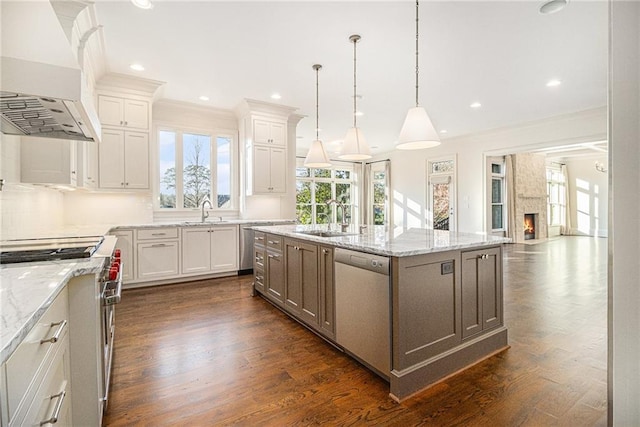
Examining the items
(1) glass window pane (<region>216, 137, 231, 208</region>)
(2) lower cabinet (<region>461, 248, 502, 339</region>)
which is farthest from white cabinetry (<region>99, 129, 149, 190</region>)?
(2) lower cabinet (<region>461, 248, 502, 339</region>)

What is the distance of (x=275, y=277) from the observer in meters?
3.46

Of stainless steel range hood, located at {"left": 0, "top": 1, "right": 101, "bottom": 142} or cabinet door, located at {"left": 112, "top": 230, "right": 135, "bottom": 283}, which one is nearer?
stainless steel range hood, located at {"left": 0, "top": 1, "right": 101, "bottom": 142}

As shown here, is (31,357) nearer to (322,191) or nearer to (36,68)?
(36,68)

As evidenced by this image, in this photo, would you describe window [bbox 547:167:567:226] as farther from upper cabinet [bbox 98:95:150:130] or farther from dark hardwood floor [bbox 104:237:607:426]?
upper cabinet [bbox 98:95:150:130]

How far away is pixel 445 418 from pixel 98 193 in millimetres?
4985

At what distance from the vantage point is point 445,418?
5.58 feet

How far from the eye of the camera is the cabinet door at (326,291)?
8.18 ft

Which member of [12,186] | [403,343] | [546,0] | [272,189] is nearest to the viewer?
[403,343]

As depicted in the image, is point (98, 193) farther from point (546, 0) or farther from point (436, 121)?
point (436, 121)

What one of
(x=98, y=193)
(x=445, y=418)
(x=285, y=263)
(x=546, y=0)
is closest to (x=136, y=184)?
(x=98, y=193)

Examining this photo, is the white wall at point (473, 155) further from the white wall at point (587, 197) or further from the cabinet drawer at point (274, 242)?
the white wall at point (587, 197)

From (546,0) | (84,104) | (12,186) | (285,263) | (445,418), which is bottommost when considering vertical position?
(445,418)

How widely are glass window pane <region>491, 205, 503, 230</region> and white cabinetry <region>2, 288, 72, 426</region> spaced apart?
8.56m

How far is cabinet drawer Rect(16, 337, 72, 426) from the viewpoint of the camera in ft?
2.96
